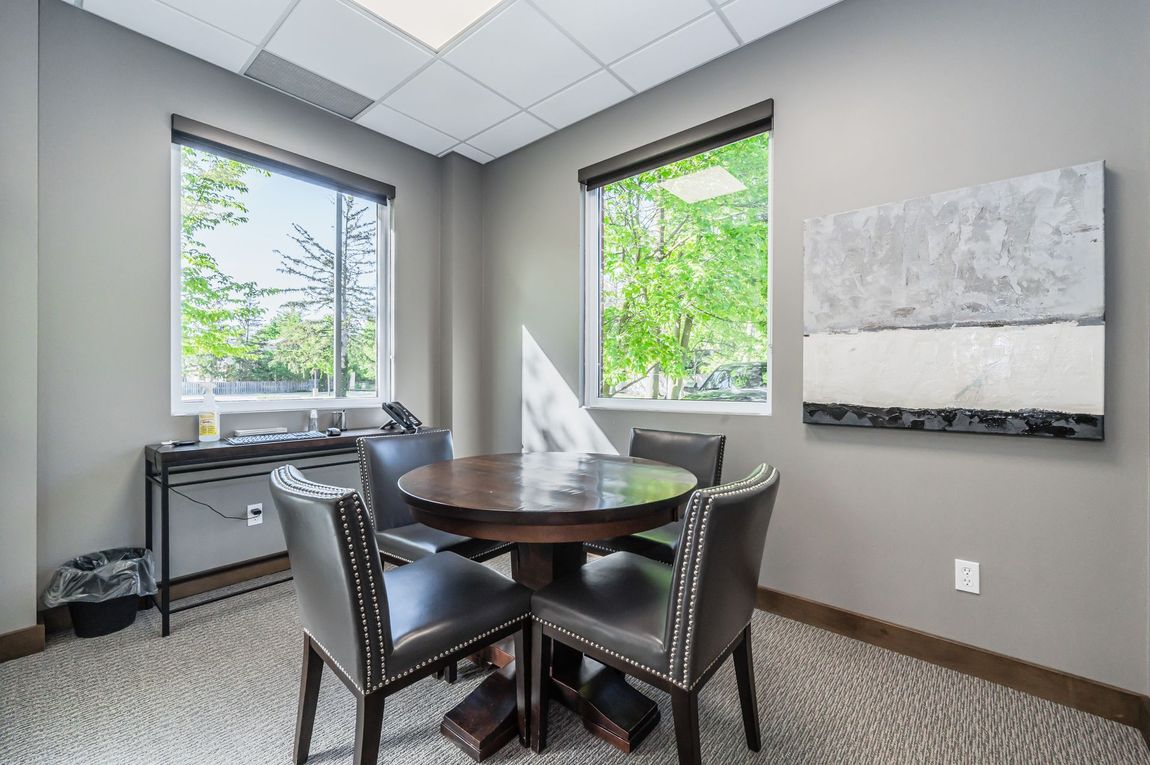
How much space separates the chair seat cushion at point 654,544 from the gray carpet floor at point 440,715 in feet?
1.64

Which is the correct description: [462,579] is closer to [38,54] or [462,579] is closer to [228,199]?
[228,199]

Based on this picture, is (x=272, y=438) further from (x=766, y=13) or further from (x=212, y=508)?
(x=766, y=13)

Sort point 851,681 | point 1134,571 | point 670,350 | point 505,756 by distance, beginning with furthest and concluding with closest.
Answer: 1. point 670,350
2. point 851,681
3. point 1134,571
4. point 505,756

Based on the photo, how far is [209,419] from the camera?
2670mm

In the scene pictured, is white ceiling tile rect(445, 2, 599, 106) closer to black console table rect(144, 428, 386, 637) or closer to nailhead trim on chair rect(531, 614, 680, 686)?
black console table rect(144, 428, 386, 637)

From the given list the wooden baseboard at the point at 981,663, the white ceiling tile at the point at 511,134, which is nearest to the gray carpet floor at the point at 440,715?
the wooden baseboard at the point at 981,663

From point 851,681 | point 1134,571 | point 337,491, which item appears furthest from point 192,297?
point 1134,571

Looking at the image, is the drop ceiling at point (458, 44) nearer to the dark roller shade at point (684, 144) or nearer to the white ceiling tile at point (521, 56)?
the white ceiling tile at point (521, 56)

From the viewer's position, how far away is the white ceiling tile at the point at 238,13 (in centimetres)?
232

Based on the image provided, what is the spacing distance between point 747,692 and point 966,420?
1399 millimetres

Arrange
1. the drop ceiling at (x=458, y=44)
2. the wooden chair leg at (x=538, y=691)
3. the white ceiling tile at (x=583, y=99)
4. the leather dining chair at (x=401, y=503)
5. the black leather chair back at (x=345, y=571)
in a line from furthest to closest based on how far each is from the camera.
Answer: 1. the white ceiling tile at (x=583, y=99)
2. the drop ceiling at (x=458, y=44)
3. the leather dining chair at (x=401, y=503)
4. the wooden chair leg at (x=538, y=691)
5. the black leather chair back at (x=345, y=571)

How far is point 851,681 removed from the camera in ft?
6.48

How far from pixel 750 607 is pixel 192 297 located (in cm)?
322

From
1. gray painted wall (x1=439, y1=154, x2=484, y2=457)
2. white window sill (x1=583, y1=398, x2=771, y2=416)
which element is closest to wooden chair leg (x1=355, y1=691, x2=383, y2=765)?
white window sill (x1=583, y1=398, x2=771, y2=416)
